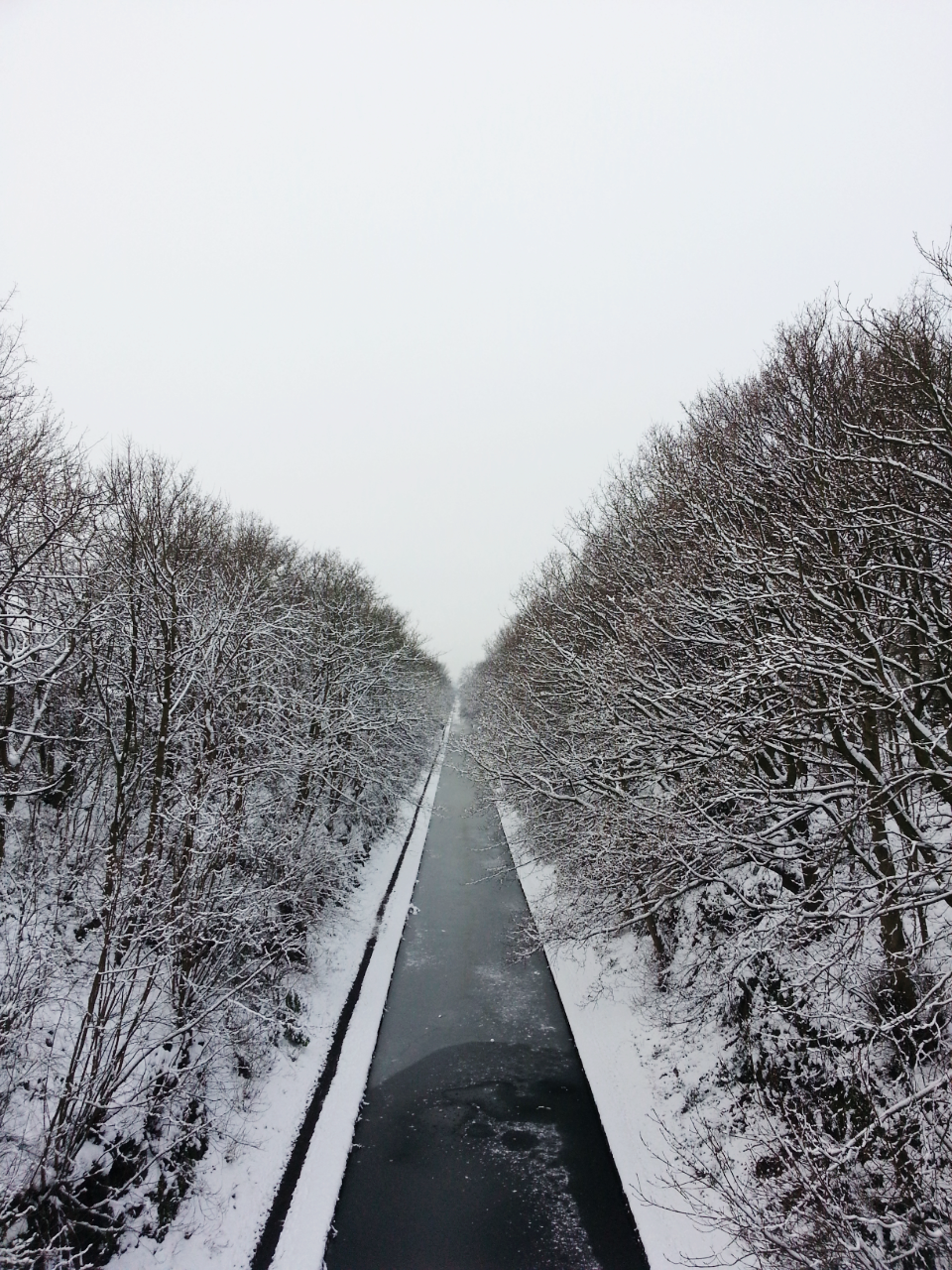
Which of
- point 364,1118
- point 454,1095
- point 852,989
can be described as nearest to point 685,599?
point 852,989

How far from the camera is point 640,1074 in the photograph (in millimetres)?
13266

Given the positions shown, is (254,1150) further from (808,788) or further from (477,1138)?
(808,788)

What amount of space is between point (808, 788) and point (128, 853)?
41.2 ft

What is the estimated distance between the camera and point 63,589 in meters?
11.9

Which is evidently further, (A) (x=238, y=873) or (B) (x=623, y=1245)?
(A) (x=238, y=873)

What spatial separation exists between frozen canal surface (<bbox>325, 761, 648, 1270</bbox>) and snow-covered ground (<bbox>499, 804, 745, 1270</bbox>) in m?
Result: 0.34

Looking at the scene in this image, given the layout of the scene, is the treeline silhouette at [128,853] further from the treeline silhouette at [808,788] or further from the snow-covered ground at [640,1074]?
the treeline silhouette at [808,788]

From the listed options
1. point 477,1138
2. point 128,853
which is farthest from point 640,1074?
point 128,853

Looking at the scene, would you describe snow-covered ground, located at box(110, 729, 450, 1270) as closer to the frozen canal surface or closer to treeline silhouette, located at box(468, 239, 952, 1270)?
the frozen canal surface

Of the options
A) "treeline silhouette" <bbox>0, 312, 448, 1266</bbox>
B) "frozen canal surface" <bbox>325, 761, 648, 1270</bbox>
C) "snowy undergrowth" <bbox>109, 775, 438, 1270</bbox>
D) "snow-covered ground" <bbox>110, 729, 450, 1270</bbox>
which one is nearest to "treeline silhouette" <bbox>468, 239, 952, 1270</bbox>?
"frozen canal surface" <bbox>325, 761, 648, 1270</bbox>

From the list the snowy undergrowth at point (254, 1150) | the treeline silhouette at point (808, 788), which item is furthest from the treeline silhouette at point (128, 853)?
the treeline silhouette at point (808, 788)

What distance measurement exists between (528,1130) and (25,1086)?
901 centimetres

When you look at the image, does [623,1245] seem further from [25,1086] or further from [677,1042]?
[25,1086]

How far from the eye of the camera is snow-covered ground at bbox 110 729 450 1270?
955 centimetres
